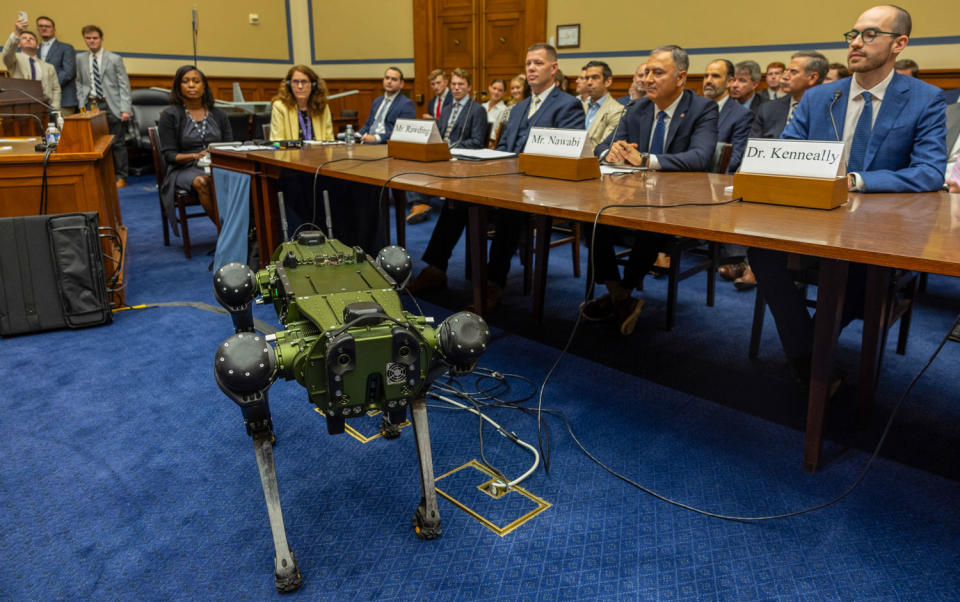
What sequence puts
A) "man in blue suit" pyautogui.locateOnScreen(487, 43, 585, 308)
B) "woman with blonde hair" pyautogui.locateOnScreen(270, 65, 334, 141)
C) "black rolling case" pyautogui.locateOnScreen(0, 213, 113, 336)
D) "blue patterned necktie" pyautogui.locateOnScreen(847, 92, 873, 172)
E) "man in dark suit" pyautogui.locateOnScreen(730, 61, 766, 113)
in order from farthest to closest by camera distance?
1. "man in dark suit" pyautogui.locateOnScreen(730, 61, 766, 113)
2. "woman with blonde hair" pyautogui.locateOnScreen(270, 65, 334, 141)
3. "man in blue suit" pyautogui.locateOnScreen(487, 43, 585, 308)
4. "black rolling case" pyautogui.locateOnScreen(0, 213, 113, 336)
5. "blue patterned necktie" pyautogui.locateOnScreen(847, 92, 873, 172)

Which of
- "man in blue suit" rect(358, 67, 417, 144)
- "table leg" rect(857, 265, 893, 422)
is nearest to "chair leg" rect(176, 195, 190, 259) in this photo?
"man in blue suit" rect(358, 67, 417, 144)

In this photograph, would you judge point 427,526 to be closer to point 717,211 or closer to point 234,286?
point 234,286

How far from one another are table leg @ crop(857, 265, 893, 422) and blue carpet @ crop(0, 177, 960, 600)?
0.12 meters

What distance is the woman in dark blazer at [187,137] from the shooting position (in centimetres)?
385

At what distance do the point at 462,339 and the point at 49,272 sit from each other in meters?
2.21

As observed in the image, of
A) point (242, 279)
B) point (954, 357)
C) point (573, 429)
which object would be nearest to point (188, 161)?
point (242, 279)

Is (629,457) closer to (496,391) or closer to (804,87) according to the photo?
(496,391)

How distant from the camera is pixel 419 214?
510 centimetres

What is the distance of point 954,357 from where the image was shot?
95.3 inches

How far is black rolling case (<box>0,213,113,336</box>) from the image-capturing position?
8.30ft

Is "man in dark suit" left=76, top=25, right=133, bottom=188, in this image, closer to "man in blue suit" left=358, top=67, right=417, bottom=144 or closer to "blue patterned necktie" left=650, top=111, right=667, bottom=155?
"man in blue suit" left=358, top=67, right=417, bottom=144

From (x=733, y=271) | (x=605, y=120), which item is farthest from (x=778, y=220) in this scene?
(x=605, y=120)

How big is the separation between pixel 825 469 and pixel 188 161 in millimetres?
3688

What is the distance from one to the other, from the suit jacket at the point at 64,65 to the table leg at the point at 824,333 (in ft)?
25.1
